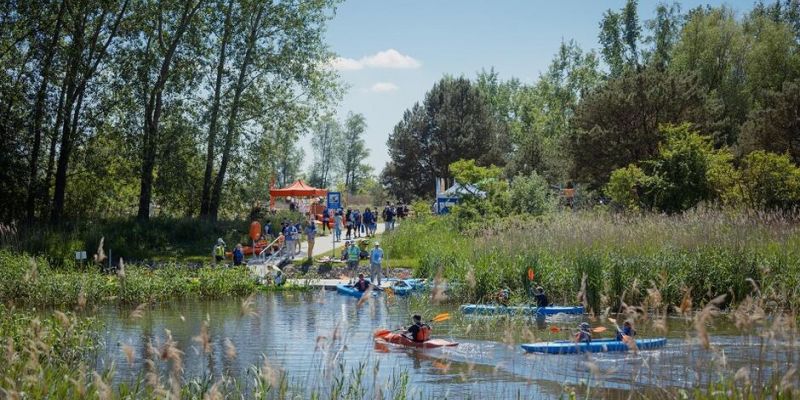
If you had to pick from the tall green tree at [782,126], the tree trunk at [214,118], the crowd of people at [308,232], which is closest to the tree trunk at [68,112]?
the tree trunk at [214,118]

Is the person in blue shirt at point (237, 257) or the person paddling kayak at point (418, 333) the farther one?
the person in blue shirt at point (237, 257)

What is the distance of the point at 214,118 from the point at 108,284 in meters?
17.6

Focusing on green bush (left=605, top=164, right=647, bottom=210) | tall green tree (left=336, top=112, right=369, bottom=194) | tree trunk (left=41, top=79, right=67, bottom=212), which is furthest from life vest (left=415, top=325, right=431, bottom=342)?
tall green tree (left=336, top=112, right=369, bottom=194)

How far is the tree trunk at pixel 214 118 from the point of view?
38875mm

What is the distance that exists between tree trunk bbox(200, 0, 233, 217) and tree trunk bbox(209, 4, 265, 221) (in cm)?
34

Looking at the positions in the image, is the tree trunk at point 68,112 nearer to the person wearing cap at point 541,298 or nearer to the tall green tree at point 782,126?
the person wearing cap at point 541,298

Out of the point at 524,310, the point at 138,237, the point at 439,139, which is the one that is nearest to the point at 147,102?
the point at 138,237

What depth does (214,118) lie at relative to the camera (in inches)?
1537

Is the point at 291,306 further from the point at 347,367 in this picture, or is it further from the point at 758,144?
the point at 758,144

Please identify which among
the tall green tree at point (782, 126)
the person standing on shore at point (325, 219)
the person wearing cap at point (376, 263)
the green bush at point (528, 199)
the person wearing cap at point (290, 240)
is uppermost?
the tall green tree at point (782, 126)

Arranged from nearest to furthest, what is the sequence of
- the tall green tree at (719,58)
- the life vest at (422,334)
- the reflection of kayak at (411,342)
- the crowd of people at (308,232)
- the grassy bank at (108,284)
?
the reflection of kayak at (411,342)
the life vest at (422,334)
the grassy bank at (108,284)
the crowd of people at (308,232)
the tall green tree at (719,58)

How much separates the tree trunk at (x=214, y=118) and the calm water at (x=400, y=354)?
1612 cm

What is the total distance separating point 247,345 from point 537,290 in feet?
22.3

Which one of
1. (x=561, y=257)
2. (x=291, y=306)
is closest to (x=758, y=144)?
(x=561, y=257)
